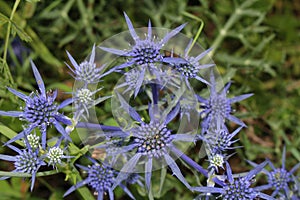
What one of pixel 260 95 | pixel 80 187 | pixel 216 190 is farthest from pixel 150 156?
pixel 260 95

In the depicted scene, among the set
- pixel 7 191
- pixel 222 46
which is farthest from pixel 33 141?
pixel 222 46

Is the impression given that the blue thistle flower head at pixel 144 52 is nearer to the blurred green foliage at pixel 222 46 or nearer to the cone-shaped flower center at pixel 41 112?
the cone-shaped flower center at pixel 41 112

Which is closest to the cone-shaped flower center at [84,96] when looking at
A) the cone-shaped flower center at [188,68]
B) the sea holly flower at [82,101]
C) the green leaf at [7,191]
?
the sea holly flower at [82,101]

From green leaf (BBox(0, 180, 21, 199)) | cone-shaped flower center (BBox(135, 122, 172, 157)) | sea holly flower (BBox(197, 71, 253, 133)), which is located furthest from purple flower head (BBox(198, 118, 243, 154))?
green leaf (BBox(0, 180, 21, 199))

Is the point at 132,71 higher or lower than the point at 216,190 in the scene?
higher

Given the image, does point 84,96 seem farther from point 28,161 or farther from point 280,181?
point 280,181

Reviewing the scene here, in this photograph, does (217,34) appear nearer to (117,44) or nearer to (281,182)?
(117,44)
